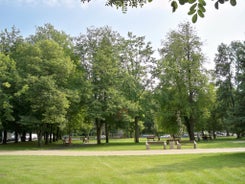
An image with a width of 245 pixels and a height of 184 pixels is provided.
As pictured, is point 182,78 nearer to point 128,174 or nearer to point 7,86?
point 7,86

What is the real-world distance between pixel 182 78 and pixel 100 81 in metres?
11.8

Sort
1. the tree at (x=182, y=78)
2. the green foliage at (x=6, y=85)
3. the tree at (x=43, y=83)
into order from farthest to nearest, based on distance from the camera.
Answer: the tree at (x=182, y=78) → the green foliage at (x=6, y=85) → the tree at (x=43, y=83)

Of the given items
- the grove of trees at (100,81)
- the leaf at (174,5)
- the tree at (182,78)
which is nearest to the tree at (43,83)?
the grove of trees at (100,81)

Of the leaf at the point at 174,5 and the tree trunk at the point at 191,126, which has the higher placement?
the leaf at the point at 174,5

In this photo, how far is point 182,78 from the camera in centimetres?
4216

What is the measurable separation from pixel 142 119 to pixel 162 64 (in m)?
8.09

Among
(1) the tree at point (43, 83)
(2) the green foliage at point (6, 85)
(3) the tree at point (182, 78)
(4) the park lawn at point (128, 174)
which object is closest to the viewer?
(4) the park lawn at point (128, 174)

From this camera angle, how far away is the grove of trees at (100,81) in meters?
33.8

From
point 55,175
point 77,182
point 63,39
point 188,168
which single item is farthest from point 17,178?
point 63,39

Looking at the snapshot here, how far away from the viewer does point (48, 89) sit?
32906 mm

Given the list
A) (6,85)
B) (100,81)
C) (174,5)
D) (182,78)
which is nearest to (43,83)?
(6,85)

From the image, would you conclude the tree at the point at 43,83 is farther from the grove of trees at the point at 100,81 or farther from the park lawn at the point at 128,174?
the park lawn at the point at 128,174

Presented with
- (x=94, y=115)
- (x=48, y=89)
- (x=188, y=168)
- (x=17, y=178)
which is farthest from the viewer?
(x=94, y=115)

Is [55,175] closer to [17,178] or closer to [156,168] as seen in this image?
[17,178]
